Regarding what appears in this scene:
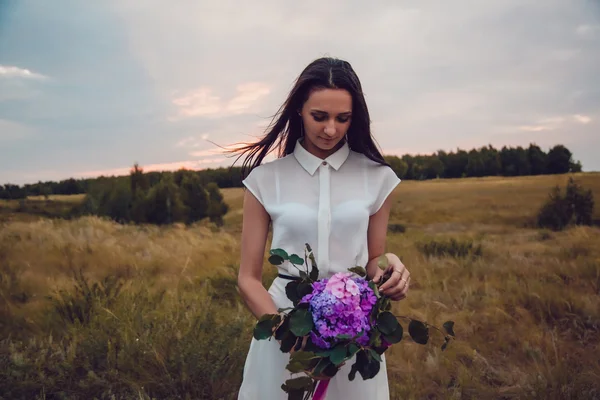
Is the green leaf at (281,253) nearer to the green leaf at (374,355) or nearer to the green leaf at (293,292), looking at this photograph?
the green leaf at (293,292)

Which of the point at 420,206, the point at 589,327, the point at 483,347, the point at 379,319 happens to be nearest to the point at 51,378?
the point at 379,319

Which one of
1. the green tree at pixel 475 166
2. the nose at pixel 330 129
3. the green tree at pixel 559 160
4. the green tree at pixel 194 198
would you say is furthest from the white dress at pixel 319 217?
the green tree at pixel 194 198

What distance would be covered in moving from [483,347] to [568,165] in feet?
17.0

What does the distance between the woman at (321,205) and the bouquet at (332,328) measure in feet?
0.59

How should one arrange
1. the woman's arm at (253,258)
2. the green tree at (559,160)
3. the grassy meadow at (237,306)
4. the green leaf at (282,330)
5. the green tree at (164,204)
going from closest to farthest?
the green leaf at (282,330) < the woman's arm at (253,258) < the grassy meadow at (237,306) < the green tree at (559,160) < the green tree at (164,204)

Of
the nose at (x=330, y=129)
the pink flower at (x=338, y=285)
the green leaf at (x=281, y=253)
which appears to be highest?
the nose at (x=330, y=129)

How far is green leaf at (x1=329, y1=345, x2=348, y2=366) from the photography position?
1344 millimetres

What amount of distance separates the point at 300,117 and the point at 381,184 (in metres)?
0.42

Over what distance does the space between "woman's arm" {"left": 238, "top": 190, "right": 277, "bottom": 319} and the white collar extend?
22 centimetres

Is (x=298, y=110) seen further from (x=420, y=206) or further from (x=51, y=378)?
(x=420, y=206)

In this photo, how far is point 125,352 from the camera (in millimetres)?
3391

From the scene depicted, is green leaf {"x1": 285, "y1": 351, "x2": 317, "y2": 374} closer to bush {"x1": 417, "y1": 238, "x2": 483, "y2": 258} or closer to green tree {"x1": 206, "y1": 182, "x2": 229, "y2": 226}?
bush {"x1": 417, "y1": 238, "x2": 483, "y2": 258}

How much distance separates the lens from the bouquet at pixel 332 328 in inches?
54.1

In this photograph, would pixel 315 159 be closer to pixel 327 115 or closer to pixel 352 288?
pixel 327 115
